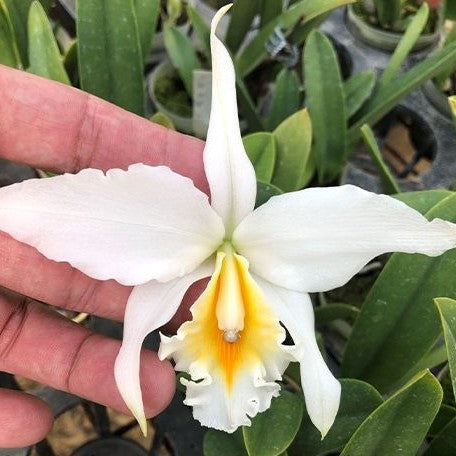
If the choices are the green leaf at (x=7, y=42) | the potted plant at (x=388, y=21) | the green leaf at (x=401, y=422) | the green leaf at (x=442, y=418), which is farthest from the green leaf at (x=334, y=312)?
the potted plant at (x=388, y=21)

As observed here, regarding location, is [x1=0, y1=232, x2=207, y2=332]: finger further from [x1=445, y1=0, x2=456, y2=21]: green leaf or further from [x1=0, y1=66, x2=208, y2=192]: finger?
[x1=445, y1=0, x2=456, y2=21]: green leaf

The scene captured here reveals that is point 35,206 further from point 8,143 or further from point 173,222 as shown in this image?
point 8,143

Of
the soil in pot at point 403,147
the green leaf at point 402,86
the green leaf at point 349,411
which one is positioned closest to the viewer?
the green leaf at point 349,411

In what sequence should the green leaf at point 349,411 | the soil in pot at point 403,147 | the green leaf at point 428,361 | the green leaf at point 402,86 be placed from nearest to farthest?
the green leaf at point 349,411 → the green leaf at point 428,361 → the green leaf at point 402,86 → the soil in pot at point 403,147

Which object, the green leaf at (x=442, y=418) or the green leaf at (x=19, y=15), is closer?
the green leaf at (x=442, y=418)

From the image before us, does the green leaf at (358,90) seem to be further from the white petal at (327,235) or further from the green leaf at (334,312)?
the white petal at (327,235)

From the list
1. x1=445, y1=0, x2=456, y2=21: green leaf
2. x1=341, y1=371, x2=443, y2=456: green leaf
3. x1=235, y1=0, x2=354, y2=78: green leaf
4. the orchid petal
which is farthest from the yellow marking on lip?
x1=445, y1=0, x2=456, y2=21: green leaf

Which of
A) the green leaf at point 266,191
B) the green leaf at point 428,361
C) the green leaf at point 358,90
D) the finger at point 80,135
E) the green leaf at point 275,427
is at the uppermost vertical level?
the finger at point 80,135
